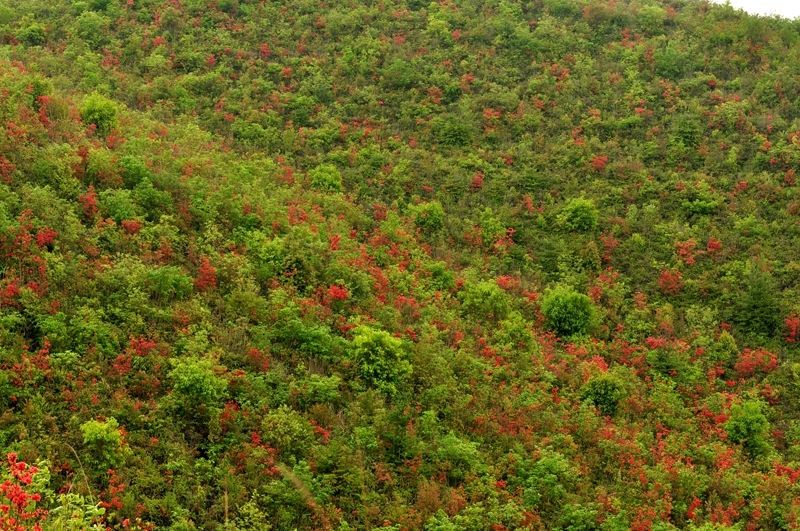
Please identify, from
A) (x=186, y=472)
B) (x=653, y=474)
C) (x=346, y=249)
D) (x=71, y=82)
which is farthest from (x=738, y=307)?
(x=71, y=82)

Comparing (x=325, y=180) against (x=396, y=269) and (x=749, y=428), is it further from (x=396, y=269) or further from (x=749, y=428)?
(x=749, y=428)

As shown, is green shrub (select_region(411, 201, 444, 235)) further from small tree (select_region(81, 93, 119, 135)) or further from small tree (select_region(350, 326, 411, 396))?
small tree (select_region(81, 93, 119, 135))

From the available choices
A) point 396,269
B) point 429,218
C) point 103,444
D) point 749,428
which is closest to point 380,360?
point 396,269

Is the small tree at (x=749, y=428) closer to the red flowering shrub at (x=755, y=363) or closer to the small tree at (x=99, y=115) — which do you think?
the red flowering shrub at (x=755, y=363)

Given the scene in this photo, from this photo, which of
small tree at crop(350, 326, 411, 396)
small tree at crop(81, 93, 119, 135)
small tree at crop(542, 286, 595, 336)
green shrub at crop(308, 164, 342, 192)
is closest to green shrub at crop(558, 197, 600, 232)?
small tree at crop(542, 286, 595, 336)

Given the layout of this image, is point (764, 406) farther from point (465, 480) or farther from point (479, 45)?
point (479, 45)

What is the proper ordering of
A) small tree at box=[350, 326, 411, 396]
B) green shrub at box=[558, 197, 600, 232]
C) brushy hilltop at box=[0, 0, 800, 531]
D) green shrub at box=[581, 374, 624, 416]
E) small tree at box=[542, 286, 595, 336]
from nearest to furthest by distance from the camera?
brushy hilltop at box=[0, 0, 800, 531] < small tree at box=[350, 326, 411, 396] < green shrub at box=[581, 374, 624, 416] < small tree at box=[542, 286, 595, 336] < green shrub at box=[558, 197, 600, 232]

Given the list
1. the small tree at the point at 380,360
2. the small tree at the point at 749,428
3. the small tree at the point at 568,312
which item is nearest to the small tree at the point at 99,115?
the small tree at the point at 380,360
